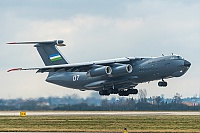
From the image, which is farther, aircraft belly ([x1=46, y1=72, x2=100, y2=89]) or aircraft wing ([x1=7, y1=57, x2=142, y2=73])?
aircraft belly ([x1=46, y1=72, x2=100, y2=89])

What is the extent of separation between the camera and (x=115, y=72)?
52.2 meters

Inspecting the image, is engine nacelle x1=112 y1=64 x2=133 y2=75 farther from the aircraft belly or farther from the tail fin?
the tail fin

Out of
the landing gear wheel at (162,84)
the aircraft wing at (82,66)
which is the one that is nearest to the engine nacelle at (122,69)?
the aircraft wing at (82,66)

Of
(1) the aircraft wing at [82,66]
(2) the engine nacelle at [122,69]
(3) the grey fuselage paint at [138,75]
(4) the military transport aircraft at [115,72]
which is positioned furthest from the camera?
(1) the aircraft wing at [82,66]

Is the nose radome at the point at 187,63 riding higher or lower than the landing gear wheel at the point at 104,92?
higher

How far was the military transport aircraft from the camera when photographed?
2004 inches

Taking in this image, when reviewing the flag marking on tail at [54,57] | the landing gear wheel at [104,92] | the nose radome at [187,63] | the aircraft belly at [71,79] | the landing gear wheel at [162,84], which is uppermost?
the flag marking on tail at [54,57]

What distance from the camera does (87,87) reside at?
55.2m

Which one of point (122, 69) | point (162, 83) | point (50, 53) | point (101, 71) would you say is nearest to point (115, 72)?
point (122, 69)

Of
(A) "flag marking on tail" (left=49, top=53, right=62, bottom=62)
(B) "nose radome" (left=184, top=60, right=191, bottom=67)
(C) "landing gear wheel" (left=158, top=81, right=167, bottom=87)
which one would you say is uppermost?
(A) "flag marking on tail" (left=49, top=53, right=62, bottom=62)

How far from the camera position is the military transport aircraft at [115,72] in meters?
50.9

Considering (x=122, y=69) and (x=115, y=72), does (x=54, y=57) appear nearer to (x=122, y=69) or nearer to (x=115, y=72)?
(x=115, y=72)

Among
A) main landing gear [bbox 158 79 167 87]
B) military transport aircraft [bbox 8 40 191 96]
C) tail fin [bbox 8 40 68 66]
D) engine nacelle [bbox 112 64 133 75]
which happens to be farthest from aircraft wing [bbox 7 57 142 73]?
tail fin [bbox 8 40 68 66]

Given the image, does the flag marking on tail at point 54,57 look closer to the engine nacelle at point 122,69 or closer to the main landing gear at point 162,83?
the engine nacelle at point 122,69
